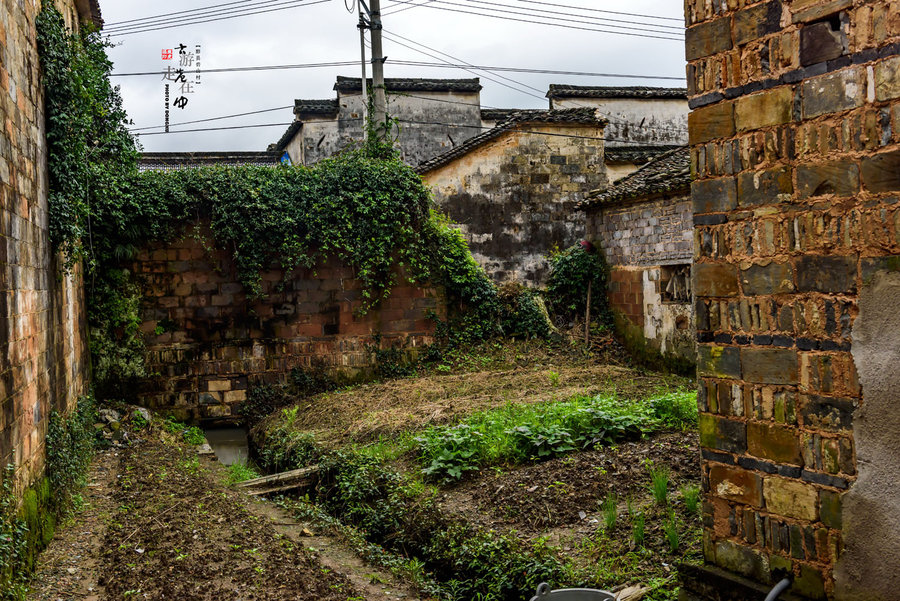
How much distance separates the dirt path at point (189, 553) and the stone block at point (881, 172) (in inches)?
161

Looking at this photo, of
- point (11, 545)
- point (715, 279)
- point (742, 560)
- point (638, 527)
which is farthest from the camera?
point (638, 527)

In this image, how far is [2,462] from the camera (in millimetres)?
4770

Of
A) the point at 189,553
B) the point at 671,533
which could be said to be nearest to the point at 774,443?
the point at 671,533

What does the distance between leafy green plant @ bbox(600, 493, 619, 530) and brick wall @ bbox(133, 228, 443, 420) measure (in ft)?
24.0

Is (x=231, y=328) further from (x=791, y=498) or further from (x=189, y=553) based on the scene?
(x=791, y=498)

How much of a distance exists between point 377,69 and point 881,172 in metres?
13.2

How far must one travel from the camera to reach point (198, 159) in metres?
21.0

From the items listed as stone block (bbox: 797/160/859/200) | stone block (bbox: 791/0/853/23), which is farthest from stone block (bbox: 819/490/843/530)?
stone block (bbox: 791/0/853/23)

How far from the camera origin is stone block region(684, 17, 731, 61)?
360 cm

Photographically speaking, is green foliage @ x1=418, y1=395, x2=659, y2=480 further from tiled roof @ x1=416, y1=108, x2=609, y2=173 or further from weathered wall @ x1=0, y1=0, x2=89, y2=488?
tiled roof @ x1=416, y1=108, x2=609, y2=173

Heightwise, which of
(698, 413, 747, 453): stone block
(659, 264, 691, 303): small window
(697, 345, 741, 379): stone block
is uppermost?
(659, 264, 691, 303): small window

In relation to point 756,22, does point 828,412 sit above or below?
below

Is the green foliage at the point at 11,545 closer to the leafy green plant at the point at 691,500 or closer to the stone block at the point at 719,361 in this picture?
the stone block at the point at 719,361

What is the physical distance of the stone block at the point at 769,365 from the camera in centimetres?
332
